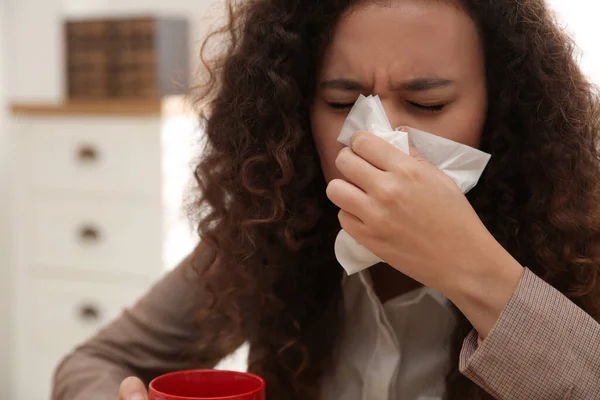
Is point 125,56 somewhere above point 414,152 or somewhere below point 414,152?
above

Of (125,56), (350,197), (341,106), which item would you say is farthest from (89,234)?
(350,197)

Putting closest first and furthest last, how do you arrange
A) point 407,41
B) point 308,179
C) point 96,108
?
point 407,41 → point 308,179 → point 96,108

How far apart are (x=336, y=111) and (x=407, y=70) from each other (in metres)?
0.10

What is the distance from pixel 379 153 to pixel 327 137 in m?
0.15

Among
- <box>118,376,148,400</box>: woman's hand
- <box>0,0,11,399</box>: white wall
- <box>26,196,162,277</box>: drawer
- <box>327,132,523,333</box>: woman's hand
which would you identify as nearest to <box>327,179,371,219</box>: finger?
<box>327,132,523,333</box>: woman's hand

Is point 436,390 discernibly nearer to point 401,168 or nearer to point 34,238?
point 401,168

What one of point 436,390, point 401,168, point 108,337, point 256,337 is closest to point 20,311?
point 108,337

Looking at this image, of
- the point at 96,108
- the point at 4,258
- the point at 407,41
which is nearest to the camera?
the point at 407,41

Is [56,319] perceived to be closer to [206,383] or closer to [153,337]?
[153,337]

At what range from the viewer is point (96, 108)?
80.9 inches

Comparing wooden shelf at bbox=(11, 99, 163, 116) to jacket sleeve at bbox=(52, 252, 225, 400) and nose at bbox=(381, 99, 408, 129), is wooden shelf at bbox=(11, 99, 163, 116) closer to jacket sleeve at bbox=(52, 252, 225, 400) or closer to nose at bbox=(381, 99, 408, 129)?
jacket sleeve at bbox=(52, 252, 225, 400)

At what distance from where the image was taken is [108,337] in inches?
39.8

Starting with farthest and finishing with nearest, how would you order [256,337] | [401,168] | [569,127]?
[256,337], [569,127], [401,168]

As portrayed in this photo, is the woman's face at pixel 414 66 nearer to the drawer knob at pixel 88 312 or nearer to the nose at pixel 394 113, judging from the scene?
the nose at pixel 394 113
